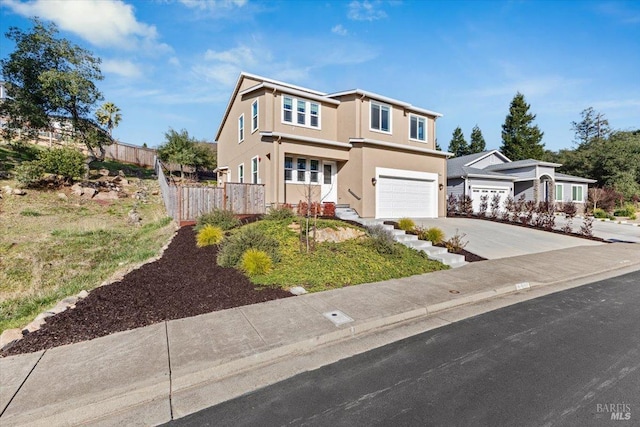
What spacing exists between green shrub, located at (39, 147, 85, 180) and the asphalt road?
19249mm

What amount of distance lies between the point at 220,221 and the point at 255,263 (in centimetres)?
438

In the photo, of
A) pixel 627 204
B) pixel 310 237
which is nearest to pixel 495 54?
pixel 310 237

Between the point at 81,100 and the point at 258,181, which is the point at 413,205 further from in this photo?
the point at 81,100

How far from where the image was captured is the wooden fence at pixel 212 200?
1281cm

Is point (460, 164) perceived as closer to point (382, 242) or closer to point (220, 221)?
point (382, 242)

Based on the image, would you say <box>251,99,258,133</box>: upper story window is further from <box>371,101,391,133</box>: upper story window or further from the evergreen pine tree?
the evergreen pine tree

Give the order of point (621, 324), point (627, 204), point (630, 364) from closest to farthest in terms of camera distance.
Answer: point (630, 364) < point (621, 324) < point (627, 204)

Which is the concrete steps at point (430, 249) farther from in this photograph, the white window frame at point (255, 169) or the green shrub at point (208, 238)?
the white window frame at point (255, 169)

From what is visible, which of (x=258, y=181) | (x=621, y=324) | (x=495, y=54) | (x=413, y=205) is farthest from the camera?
(x=413, y=205)

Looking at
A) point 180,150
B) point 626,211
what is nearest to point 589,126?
point 626,211

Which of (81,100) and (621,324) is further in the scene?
(81,100)

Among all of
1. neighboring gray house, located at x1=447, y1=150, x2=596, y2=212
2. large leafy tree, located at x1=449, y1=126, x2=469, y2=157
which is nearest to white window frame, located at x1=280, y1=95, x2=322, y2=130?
neighboring gray house, located at x1=447, y1=150, x2=596, y2=212

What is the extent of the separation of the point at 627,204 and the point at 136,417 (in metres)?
38.7

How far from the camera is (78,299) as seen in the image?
5.63 m
